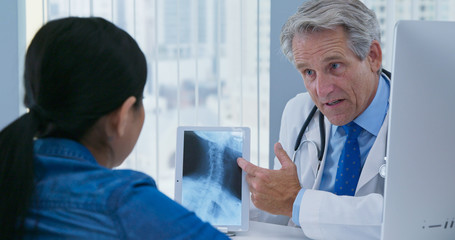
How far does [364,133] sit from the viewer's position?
1694 millimetres

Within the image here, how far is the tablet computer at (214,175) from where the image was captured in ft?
4.84

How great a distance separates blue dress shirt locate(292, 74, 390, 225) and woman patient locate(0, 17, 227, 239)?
3.12 ft

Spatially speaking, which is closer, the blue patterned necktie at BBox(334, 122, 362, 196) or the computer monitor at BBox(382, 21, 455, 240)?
the computer monitor at BBox(382, 21, 455, 240)

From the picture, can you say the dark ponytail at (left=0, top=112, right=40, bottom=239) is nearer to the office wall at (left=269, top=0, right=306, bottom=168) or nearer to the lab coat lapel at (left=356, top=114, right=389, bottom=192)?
the lab coat lapel at (left=356, top=114, right=389, bottom=192)

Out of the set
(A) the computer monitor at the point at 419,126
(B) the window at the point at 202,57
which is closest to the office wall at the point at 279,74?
(B) the window at the point at 202,57

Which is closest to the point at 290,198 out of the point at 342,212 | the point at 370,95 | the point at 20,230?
the point at 342,212

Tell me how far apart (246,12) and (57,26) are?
1.88m

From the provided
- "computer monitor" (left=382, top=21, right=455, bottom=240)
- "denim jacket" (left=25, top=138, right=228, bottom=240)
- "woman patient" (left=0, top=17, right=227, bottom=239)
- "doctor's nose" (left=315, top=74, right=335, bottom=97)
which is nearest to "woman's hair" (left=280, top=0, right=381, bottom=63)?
"doctor's nose" (left=315, top=74, right=335, bottom=97)

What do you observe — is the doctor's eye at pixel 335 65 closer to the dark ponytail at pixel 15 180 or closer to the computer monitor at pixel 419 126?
the computer monitor at pixel 419 126

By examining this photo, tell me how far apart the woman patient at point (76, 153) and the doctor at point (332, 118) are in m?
0.68

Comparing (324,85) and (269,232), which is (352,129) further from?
(269,232)

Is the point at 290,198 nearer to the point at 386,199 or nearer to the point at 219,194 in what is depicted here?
the point at 219,194

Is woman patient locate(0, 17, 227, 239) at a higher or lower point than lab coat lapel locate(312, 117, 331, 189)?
higher

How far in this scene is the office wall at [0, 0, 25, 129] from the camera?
2734 millimetres
